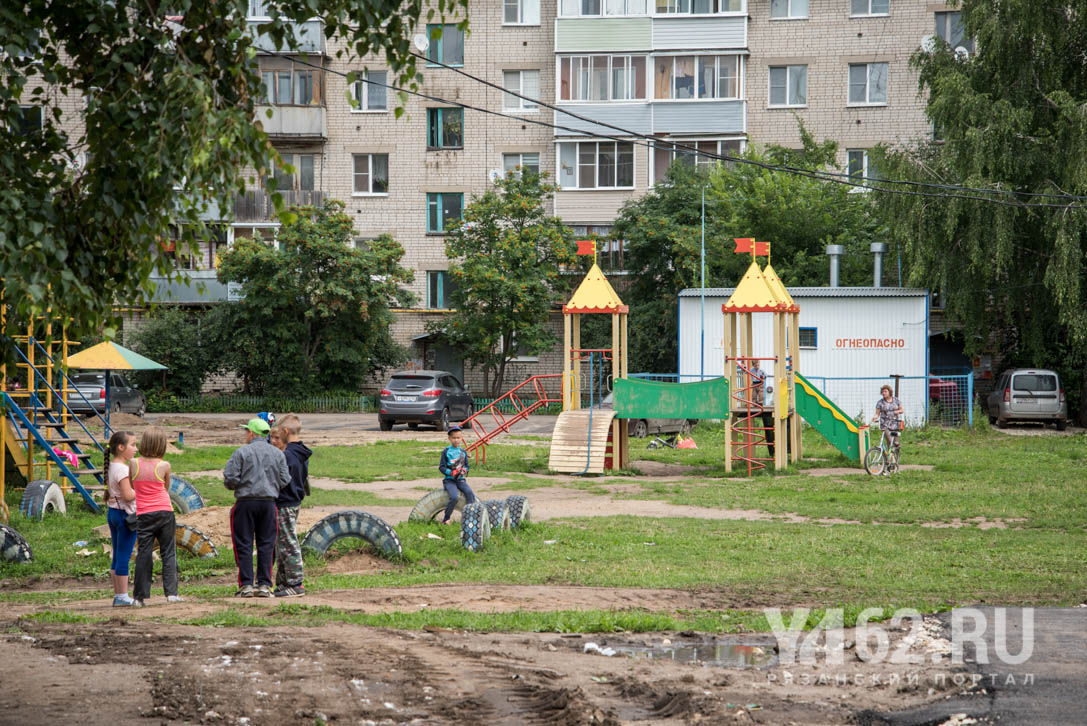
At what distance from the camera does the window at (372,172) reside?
47.0m

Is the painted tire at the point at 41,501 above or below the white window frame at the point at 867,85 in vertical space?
below

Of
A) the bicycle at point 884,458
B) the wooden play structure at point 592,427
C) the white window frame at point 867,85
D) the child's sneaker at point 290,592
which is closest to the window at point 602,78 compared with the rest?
the white window frame at point 867,85

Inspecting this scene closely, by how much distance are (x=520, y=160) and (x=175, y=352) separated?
16038 mm

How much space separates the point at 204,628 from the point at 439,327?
1456 inches

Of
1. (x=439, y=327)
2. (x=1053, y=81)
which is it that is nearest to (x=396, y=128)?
(x=439, y=327)

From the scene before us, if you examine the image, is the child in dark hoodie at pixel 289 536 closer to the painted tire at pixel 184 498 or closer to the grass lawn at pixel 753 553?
the grass lawn at pixel 753 553

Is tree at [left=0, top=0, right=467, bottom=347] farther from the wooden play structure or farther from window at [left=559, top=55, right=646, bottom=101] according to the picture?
window at [left=559, top=55, right=646, bottom=101]

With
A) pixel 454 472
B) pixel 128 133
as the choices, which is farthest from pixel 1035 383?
pixel 128 133

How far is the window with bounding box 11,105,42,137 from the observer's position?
Result: 6.22 metres

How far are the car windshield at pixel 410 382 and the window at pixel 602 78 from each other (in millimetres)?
16787

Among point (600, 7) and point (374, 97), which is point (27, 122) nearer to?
point (600, 7)

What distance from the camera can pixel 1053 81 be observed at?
31406 mm

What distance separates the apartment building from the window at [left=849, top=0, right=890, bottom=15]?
57 millimetres

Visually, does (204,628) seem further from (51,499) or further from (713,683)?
(51,499)
